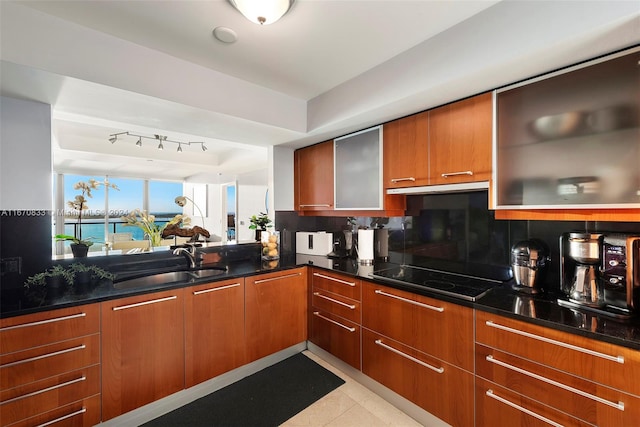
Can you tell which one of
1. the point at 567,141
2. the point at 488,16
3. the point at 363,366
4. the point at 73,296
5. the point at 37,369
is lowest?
the point at 363,366

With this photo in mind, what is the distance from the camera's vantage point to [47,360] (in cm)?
143

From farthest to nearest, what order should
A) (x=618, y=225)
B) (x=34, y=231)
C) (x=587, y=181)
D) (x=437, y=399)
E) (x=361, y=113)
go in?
(x=361, y=113), (x=34, y=231), (x=437, y=399), (x=618, y=225), (x=587, y=181)

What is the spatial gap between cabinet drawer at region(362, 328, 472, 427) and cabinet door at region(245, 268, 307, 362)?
68 cm

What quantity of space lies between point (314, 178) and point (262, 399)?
1.95 meters

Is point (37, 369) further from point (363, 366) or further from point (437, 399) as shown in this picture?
point (437, 399)

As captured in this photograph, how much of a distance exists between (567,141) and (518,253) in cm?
65

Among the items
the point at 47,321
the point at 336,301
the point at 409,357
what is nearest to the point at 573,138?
the point at 409,357

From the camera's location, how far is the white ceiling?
1.27 meters

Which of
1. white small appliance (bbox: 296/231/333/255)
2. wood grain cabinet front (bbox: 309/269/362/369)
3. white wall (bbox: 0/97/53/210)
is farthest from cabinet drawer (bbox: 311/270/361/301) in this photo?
white wall (bbox: 0/97/53/210)

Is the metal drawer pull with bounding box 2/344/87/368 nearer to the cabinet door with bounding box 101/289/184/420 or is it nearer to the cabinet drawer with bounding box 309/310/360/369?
the cabinet door with bounding box 101/289/184/420

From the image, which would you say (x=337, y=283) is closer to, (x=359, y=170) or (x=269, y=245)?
(x=269, y=245)

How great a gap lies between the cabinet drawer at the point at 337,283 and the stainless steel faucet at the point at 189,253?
104 centimetres

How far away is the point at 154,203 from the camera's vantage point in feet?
23.0

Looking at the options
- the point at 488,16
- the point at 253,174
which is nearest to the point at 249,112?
the point at 488,16
